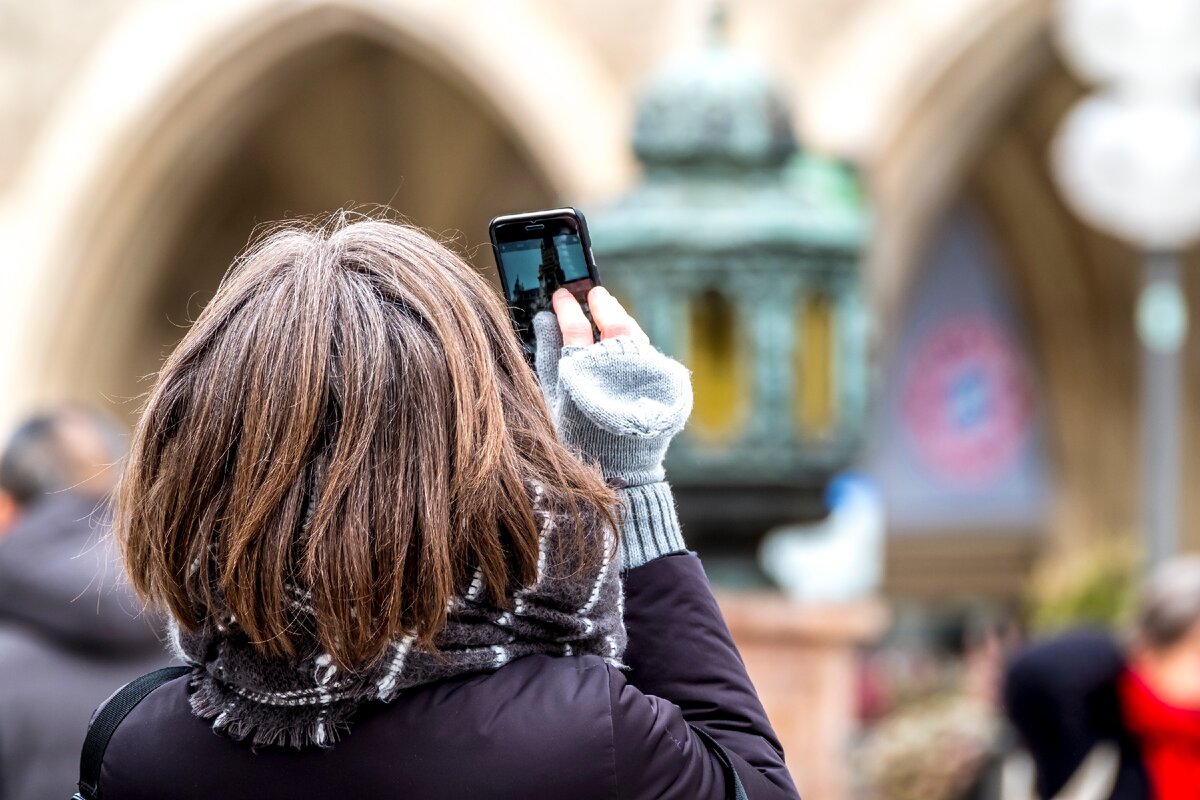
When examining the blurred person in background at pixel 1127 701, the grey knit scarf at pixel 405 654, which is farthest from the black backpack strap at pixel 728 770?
the blurred person in background at pixel 1127 701

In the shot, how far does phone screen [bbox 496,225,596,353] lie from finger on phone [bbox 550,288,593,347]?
10 millimetres

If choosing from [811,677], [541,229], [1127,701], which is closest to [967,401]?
[811,677]

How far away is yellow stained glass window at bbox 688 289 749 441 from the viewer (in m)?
4.02

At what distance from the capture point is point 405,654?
1262mm

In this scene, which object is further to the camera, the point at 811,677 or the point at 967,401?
the point at 967,401

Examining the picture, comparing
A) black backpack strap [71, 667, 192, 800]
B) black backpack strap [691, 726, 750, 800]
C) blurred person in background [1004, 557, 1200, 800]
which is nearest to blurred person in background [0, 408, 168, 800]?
black backpack strap [71, 667, 192, 800]

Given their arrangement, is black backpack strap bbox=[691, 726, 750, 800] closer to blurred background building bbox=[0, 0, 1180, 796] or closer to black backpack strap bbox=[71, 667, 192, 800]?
black backpack strap bbox=[71, 667, 192, 800]

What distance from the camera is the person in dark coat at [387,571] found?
1.24m

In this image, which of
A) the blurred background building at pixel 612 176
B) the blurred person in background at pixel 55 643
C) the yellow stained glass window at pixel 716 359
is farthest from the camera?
the blurred background building at pixel 612 176

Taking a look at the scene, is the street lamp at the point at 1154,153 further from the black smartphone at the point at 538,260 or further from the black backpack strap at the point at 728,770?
the black backpack strap at the point at 728,770

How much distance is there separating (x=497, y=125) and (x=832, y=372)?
26.1 feet

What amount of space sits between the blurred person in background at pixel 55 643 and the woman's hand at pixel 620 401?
1242 millimetres

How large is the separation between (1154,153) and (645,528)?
15.1 ft

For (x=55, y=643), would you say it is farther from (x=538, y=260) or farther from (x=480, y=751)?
(x=480, y=751)
